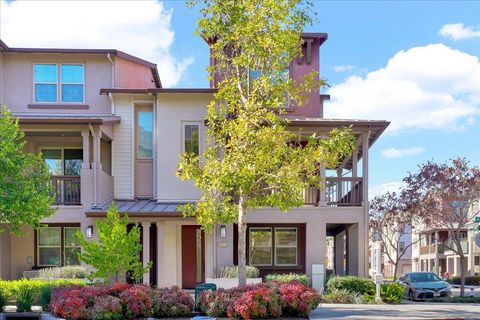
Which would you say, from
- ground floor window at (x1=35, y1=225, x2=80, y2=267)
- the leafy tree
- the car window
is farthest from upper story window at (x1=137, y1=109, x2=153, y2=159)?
the car window

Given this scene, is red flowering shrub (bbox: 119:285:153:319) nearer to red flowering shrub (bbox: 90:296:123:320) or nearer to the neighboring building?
red flowering shrub (bbox: 90:296:123:320)

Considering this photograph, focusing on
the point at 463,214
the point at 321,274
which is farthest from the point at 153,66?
the point at 463,214

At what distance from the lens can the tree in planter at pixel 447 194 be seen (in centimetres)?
2161

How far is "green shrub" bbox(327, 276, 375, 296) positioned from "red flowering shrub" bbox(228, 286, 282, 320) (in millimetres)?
5175

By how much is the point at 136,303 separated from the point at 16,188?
492 centimetres

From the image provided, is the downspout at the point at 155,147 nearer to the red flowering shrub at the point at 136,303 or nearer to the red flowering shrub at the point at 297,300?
the red flowering shrub at the point at 136,303

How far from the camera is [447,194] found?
22.0 metres

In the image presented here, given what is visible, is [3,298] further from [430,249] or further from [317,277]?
[430,249]

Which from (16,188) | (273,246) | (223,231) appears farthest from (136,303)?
(273,246)

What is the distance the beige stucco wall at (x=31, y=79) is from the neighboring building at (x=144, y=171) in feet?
0.13

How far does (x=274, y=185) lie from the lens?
1417 centimetres

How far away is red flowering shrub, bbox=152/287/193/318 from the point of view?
13.4 metres

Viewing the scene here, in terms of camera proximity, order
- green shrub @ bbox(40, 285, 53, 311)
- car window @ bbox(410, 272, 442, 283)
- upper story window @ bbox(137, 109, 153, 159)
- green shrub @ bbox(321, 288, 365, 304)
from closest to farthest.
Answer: green shrub @ bbox(40, 285, 53, 311) → green shrub @ bbox(321, 288, 365, 304) → upper story window @ bbox(137, 109, 153, 159) → car window @ bbox(410, 272, 442, 283)

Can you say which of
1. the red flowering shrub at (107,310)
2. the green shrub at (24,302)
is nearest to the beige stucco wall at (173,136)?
the green shrub at (24,302)
